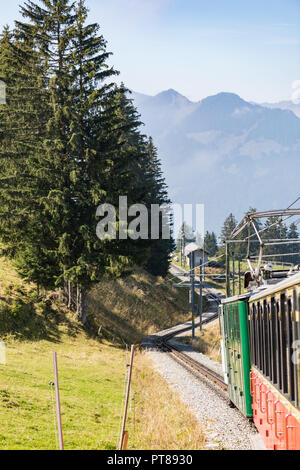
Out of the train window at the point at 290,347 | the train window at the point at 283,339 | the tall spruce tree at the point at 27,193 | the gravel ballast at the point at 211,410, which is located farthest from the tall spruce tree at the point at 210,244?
the train window at the point at 290,347

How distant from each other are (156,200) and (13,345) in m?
33.2

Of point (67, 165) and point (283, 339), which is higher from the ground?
point (67, 165)

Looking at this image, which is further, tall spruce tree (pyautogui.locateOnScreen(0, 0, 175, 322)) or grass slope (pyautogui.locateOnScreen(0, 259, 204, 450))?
tall spruce tree (pyautogui.locateOnScreen(0, 0, 175, 322))

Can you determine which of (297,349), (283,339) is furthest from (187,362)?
(297,349)

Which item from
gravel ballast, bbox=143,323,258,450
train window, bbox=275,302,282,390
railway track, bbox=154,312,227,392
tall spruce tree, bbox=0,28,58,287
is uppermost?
tall spruce tree, bbox=0,28,58,287

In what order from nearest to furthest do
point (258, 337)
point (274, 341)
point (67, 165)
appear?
point (274, 341)
point (258, 337)
point (67, 165)

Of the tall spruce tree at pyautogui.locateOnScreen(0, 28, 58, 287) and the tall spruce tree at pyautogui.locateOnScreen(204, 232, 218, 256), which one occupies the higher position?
the tall spruce tree at pyautogui.locateOnScreen(0, 28, 58, 287)

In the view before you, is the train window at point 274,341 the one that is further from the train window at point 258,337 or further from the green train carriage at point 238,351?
the green train carriage at point 238,351

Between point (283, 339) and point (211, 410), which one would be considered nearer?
point (283, 339)

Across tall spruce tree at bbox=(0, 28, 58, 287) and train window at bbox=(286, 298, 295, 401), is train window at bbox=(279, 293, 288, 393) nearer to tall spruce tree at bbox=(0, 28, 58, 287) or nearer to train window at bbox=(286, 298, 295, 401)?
train window at bbox=(286, 298, 295, 401)

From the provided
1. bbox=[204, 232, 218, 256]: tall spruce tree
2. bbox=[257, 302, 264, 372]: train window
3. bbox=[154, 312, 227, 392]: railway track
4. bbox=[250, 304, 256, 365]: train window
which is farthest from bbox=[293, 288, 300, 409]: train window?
bbox=[204, 232, 218, 256]: tall spruce tree

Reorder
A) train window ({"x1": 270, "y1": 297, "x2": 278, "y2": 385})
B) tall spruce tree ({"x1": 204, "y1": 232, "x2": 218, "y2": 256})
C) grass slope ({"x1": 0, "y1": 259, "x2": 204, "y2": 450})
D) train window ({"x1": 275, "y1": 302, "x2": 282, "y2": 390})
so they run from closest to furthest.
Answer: train window ({"x1": 275, "y1": 302, "x2": 282, "y2": 390})
train window ({"x1": 270, "y1": 297, "x2": 278, "y2": 385})
grass slope ({"x1": 0, "y1": 259, "x2": 204, "y2": 450})
tall spruce tree ({"x1": 204, "y1": 232, "x2": 218, "y2": 256})

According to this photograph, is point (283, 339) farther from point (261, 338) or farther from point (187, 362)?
point (187, 362)

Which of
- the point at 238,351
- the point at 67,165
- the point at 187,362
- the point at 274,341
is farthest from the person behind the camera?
the point at 67,165
